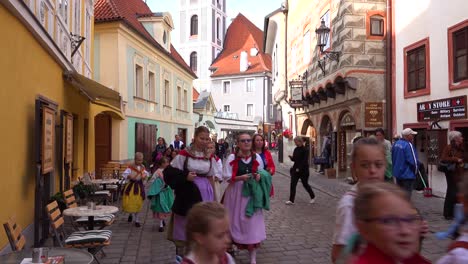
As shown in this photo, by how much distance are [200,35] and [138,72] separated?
132 ft

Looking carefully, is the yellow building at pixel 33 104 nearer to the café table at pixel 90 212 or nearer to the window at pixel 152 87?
the café table at pixel 90 212

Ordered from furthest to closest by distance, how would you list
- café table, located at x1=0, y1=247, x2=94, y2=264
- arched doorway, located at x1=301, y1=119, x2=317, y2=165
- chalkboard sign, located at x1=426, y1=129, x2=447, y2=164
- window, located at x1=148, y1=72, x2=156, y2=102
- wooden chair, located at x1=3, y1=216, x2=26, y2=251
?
window, located at x1=148, y1=72, x2=156, y2=102
arched doorway, located at x1=301, y1=119, x2=317, y2=165
chalkboard sign, located at x1=426, y1=129, x2=447, y2=164
wooden chair, located at x1=3, y1=216, x2=26, y2=251
café table, located at x1=0, y1=247, x2=94, y2=264

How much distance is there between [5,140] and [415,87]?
11.1m

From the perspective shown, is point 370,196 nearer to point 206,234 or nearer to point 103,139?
point 206,234

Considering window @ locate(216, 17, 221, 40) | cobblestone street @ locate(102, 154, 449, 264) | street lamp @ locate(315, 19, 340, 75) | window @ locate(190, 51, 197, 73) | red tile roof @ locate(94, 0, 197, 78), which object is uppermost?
window @ locate(216, 17, 221, 40)

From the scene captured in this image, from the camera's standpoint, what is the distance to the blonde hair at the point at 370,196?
168 cm

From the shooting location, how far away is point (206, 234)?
8.21ft

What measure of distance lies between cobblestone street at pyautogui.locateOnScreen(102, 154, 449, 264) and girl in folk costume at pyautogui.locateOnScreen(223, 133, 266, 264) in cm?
42

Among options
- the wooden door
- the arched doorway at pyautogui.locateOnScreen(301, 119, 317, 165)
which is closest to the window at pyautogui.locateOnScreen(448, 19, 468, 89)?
the arched doorway at pyautogui.locateOnScreen(301, 119, 317, 165)

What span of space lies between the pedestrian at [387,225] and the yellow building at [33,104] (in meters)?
5.24

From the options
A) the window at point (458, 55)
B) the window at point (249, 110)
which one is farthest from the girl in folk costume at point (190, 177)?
the window at point (249, 110)

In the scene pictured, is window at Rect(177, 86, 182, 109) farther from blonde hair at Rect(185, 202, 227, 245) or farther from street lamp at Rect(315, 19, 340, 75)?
blonde hair at Rect(185, 202, 227, 245)

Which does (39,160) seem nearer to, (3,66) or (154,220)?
(3,66)

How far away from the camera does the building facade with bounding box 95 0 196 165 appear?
18.5 meters
